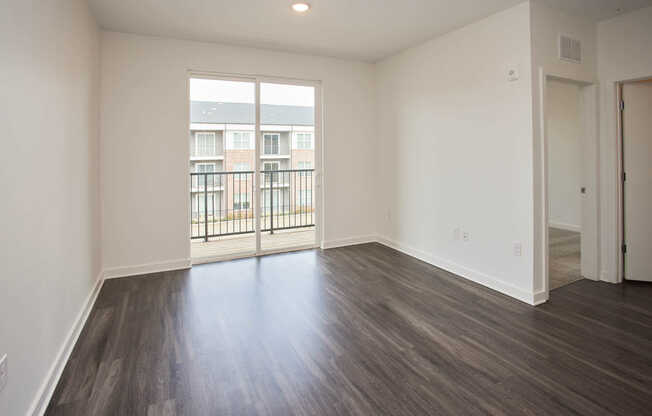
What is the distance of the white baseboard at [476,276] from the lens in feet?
10.2

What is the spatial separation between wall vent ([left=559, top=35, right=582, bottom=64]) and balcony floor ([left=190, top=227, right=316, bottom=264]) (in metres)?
3.52

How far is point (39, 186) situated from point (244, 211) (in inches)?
130

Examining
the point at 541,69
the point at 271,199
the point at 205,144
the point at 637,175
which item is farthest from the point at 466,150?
the point at 205,144

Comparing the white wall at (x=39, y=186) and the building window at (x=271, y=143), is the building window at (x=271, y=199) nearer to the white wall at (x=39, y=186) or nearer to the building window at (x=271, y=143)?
the building window at (x=271, y=143)

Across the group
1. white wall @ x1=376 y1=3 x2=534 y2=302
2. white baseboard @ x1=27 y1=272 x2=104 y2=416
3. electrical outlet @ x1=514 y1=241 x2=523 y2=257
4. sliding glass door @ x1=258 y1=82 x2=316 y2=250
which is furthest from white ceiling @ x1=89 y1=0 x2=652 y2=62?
white baseboard @ x1=27 y1=272 x2=104 y2=416

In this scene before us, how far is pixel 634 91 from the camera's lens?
342 centimetres

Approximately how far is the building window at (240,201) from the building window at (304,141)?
1.01 meters

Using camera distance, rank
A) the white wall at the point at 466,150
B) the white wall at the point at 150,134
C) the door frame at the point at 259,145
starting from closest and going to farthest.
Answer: the white wall at the point at 466,150, the white wall at the point at 150,134, the door frame at the point at 259,145

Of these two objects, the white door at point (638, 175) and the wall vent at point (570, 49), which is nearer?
the wall vent at point (570, 49)

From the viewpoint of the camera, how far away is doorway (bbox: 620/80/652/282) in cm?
342

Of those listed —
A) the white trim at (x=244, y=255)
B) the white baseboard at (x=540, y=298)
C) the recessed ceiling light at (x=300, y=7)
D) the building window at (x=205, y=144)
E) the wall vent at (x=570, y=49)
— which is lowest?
the white baseboard at (x=540, y=298)

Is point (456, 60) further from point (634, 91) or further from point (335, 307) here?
point (335, 307)

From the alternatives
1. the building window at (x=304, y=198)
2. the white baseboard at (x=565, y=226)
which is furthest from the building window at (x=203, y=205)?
the white baseboard at (x=565, y=226)

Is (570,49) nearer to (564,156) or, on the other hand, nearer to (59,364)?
(564,156)
